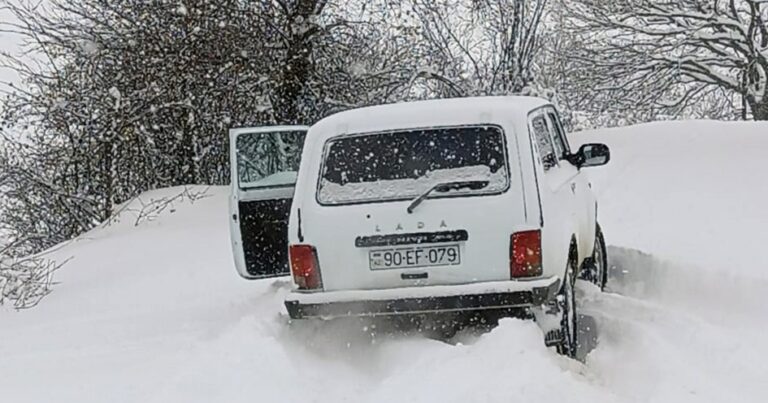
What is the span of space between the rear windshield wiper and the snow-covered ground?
0.84 metres

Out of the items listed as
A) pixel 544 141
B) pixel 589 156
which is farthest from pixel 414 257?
pixel 589 156

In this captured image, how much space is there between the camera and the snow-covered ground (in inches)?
203

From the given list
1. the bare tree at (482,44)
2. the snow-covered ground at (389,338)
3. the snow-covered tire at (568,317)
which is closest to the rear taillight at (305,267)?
the snow-covered ground at (389,338)

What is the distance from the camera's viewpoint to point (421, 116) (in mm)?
5859

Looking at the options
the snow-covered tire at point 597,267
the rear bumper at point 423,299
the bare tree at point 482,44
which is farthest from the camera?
the bare tree at point 482,44

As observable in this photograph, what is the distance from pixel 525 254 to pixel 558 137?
2193 mm

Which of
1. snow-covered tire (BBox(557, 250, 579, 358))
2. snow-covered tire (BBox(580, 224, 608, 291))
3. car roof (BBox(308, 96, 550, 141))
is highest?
car roof (BBox(308, 96, 550, 141))

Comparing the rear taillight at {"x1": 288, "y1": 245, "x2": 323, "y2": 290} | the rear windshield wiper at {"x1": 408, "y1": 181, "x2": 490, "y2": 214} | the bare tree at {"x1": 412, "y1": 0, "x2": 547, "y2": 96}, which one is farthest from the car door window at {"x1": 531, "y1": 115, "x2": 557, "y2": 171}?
the bare tree at {"x1": 412, "y1": 0, "x2": 547, "y2": 96}

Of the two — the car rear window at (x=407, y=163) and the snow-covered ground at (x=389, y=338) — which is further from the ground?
the car rear window at (x=407, y=163)

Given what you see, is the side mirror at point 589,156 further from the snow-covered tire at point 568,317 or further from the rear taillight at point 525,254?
the rear taillight at point 525,254

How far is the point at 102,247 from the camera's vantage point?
38.7ft

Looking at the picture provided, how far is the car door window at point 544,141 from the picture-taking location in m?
6.13

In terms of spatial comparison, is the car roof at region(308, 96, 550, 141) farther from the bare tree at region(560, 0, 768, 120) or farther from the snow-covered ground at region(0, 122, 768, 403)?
the bare tree at region(560, 0, 768, 120)

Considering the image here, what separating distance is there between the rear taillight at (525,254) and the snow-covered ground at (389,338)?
309 mm
